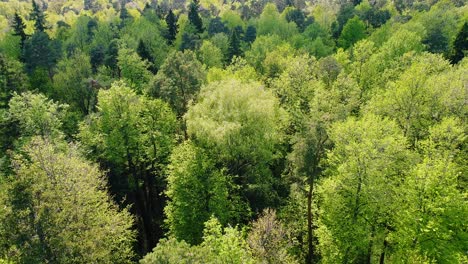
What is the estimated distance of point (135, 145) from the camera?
4394cm

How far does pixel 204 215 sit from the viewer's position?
34906mm

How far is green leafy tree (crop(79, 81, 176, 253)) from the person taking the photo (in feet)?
142

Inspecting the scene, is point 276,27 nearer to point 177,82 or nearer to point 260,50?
point 260,50

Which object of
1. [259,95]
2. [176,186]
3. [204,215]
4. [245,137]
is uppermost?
[259,95]

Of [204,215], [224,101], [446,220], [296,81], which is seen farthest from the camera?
[296,81]

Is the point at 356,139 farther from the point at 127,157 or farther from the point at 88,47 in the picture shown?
the point at 88,47

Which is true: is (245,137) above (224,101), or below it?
below

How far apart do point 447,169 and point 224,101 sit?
2066 cm

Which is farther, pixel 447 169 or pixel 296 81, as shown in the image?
pixel 296 81

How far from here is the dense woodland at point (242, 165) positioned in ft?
83.4

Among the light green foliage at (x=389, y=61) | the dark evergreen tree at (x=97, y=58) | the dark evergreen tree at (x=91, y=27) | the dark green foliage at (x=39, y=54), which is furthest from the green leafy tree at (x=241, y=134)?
the dark evergreen tree at (x=91, y=27)

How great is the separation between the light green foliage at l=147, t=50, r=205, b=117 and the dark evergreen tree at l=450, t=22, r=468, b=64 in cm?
4564

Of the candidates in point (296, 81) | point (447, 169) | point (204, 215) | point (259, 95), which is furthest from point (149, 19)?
point (447, 169)

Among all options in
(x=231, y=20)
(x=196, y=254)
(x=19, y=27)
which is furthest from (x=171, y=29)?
(x=196, y=254)
